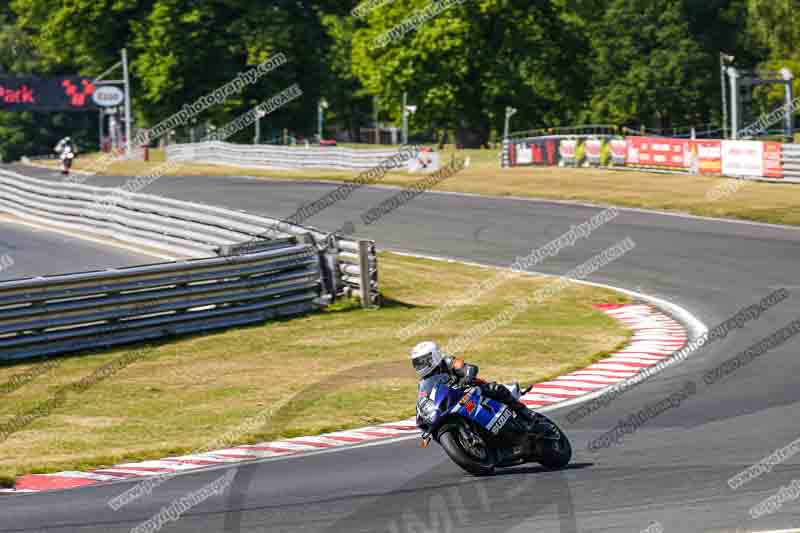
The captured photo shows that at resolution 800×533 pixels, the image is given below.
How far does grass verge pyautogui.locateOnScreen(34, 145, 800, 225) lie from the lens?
1382 inches

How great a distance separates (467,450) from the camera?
414 inches

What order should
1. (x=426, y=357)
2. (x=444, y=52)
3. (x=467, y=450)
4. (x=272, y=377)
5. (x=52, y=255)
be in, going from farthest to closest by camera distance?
(x=444, y=52) < (x=52, y=255) < (x=272, y=377) < (x=467, y=450) < (x=426, y=357)

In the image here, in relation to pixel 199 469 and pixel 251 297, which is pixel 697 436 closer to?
pixel 199 469

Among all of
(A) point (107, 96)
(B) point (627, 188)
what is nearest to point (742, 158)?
(B) point (627, 188)

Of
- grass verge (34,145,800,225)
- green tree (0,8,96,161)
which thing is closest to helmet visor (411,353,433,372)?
grass verge (34,145,800,225)

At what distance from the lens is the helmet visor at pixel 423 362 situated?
1038 centimetres

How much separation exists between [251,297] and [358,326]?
5.68 ft

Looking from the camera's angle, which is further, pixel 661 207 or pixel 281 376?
pixel 661 207

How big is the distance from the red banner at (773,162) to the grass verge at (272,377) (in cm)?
1851

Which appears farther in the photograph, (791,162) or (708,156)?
(708,156)

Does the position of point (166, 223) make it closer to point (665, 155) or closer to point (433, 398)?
point (433, 398)

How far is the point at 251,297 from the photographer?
20.8 m

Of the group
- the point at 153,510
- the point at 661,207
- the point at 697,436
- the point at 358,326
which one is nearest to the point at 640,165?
the point at 661,207

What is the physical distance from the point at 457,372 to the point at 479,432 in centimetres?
51
